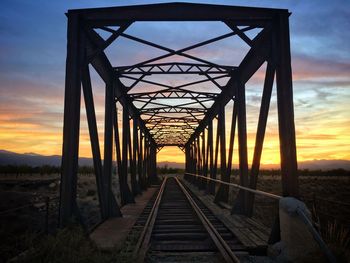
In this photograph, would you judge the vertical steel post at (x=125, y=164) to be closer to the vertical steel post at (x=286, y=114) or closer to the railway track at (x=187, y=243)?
the railway track at (x=187, y=243)

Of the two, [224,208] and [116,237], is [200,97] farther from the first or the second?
[116,237]

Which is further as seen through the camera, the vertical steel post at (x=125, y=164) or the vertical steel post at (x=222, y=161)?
the vertical steel post at (x=222, y=161)

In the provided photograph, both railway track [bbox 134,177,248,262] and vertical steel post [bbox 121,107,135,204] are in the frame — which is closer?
railway track [bbox 134,177,248,262]

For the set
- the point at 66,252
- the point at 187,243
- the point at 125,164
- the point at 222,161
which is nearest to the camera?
the point at 66,252

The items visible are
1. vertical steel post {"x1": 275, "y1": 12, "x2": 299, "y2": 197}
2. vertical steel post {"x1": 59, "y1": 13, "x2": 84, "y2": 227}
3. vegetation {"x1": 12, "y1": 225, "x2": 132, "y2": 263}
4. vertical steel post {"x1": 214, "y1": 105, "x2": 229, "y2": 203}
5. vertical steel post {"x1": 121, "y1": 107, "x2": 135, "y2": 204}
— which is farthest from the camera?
vertical steel post {"x1": 214, "y1": 105, "x2": 229, "y2": 203}

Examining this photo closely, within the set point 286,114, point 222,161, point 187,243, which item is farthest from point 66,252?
point 222,161

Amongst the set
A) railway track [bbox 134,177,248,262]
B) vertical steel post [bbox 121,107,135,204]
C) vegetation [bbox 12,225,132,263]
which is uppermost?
vertical steel post [bbox 121,107,135,204]

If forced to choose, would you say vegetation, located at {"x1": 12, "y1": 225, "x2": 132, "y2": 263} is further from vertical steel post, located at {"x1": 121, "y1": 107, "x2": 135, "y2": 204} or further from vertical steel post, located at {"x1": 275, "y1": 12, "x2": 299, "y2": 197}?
vertical steel post, located at {"x1": 121, "y1": 107, "x2": 135, "y2": 204}

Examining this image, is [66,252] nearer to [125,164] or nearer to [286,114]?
[286,114]

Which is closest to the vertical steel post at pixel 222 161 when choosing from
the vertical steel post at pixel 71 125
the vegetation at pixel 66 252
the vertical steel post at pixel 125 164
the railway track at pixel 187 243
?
the vertical steel post at pixel 125 164

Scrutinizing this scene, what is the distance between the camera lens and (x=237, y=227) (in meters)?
8.12

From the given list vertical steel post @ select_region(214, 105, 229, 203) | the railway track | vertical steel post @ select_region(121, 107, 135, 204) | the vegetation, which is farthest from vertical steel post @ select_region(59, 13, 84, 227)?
vertical steel post @ select_region(214, 105, 229, 203)

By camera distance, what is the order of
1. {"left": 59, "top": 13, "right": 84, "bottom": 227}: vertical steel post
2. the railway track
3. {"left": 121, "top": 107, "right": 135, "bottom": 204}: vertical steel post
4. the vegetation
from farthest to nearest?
{"left": 121, "top": 107, "right": 135, "bottom": 204}: vertical steel post, {"left": 59, "top": 13, "right": 84, "bottom": 227}: vertical steel post, the railway track, the vegetation

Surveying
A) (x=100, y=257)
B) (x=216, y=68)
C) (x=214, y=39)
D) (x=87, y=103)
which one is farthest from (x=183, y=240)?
(x=216, y=68)
